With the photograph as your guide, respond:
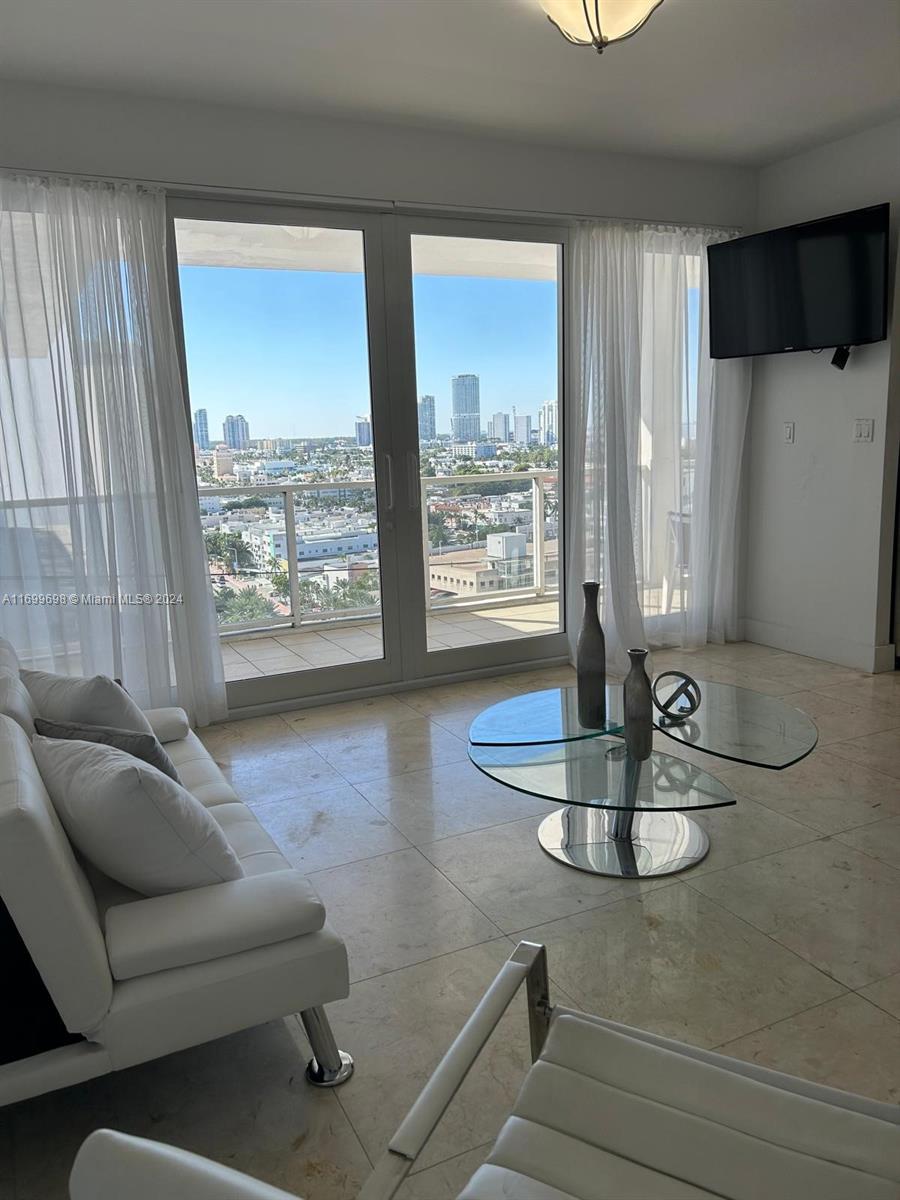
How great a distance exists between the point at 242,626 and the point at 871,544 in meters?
3.31

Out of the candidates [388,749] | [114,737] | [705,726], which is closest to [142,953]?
[114,737]

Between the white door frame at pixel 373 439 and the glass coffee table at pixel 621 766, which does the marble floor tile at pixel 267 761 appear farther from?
the glass coffee table at pixel 621 766

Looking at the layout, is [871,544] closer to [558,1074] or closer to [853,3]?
[853,3]

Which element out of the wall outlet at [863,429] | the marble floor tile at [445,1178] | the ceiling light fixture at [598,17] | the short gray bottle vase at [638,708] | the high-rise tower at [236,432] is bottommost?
the marble floor tile at [445,1178]

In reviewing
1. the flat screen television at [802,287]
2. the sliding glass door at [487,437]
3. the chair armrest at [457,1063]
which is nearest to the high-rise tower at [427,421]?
the sliding glass door at [487,437]

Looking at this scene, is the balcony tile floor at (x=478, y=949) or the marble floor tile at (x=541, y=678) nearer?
the balcony tile floor at (x=478, y=949)

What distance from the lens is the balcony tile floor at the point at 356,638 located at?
4.33 m

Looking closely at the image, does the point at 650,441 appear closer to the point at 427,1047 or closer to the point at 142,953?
the point at 427,1047

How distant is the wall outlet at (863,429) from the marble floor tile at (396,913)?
3.30 meters

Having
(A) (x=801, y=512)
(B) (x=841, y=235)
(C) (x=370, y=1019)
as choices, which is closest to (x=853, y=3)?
(B) (x=841, y=235)

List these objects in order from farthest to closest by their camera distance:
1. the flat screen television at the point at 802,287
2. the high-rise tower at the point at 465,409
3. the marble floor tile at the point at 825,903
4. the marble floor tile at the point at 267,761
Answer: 1. the high-rise tower at the point at 465,409
2. the flat screen television at the point at 802,287
3. the marble floor tile at the point at 267,761
4. the marble floor tile at the point at 825,903

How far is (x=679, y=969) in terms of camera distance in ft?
7.10

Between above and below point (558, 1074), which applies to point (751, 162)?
above

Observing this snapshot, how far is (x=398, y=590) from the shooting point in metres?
4.49
